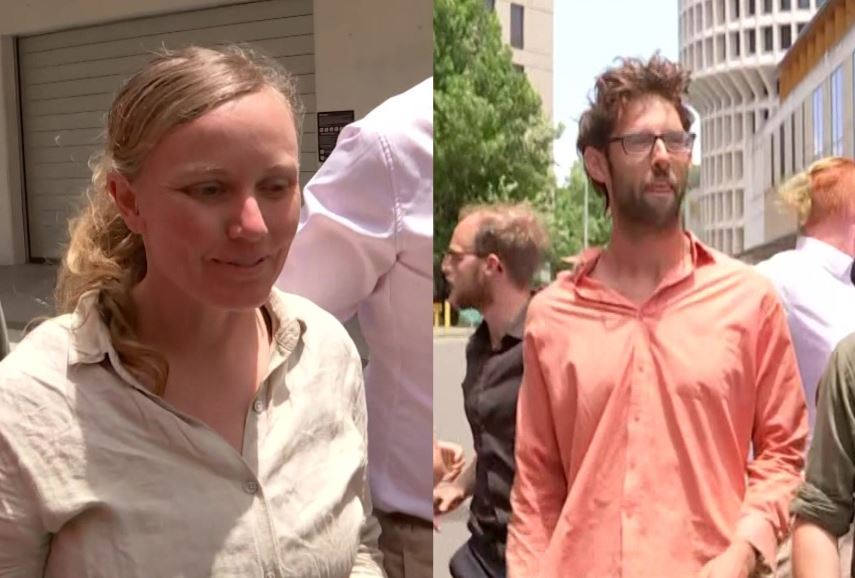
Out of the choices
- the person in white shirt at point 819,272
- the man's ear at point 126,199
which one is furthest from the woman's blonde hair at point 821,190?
the man's ear at point 126,199

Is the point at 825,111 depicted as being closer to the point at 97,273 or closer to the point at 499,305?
the point at 499,305

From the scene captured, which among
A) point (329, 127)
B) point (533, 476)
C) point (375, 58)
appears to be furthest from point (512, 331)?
point (375, 58)

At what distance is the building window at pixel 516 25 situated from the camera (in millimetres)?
963

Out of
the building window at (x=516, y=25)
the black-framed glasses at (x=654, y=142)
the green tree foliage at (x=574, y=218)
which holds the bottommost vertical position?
the green tree foliage at (x=574, y=218)

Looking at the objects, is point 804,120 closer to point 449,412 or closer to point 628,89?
point 628,89

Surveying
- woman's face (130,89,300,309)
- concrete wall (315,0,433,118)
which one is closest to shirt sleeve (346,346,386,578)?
woman's face (130,89,300,309)

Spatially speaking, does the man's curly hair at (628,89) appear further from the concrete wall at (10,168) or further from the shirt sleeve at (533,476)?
the concrete wall at (10,168)

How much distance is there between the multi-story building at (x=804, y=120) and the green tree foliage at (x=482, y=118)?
0.59 feet

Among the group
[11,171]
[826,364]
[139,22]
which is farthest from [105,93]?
[826,364]

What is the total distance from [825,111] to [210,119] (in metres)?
0.50

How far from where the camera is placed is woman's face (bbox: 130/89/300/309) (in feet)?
2.86

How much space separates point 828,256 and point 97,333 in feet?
2.00

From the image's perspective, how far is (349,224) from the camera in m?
1.10

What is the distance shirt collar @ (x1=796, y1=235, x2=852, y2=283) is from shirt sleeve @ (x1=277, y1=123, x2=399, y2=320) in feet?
1.28
